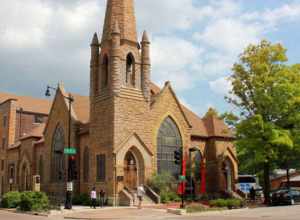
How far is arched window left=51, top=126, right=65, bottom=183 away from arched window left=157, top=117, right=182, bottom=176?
450 inches

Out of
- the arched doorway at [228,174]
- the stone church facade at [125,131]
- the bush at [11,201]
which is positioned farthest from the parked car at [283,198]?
the bush at [11,201]

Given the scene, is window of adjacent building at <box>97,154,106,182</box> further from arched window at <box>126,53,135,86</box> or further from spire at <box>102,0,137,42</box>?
spire at <box>102,0,137,42</box>

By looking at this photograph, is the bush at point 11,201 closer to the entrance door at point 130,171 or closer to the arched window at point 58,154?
the entrance door at point 130,171

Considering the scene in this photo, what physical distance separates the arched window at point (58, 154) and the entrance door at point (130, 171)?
10072mm

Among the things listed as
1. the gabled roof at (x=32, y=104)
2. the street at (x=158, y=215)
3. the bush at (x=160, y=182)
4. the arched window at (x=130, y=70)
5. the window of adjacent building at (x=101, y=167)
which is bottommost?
the street at (x=158, y=215)

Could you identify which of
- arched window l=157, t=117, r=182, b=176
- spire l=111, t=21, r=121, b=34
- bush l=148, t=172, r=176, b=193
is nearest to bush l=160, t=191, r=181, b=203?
bush l=148, t=172, r=176, b=193

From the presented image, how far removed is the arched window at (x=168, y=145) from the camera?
40406mm

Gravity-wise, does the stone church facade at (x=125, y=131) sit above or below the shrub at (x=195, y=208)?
above

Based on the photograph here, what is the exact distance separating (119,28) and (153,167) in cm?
1341

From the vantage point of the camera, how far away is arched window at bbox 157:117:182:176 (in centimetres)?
4041

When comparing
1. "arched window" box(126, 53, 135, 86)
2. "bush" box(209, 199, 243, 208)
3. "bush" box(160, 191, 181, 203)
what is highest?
"arched window" box(126, 53, 135, 86)

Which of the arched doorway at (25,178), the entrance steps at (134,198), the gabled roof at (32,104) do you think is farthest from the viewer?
the gabled roof at (32,104)

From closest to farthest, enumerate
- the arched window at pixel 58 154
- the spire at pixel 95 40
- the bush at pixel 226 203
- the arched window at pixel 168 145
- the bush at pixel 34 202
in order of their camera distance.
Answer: the bush at pixel 34 202
the bush at pixel 226 203
the arched window at pixel 168 145
the spire at pixel 95 40
the arched window at pixel 58 154

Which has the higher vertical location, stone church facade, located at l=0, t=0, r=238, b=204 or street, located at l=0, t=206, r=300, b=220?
stone church facade, located at l=0, t=0, r=238, b=204
